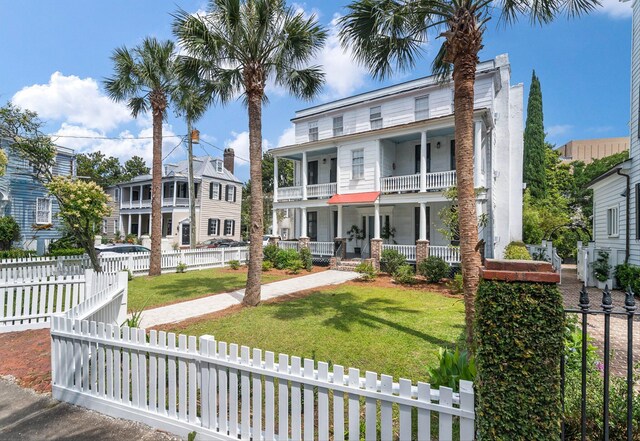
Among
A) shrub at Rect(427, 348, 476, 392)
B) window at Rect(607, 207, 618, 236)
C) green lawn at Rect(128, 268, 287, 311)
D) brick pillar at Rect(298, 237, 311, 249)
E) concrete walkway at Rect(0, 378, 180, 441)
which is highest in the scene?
window at Rect(607, 207, 618, 236)

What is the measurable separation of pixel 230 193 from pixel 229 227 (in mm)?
3840

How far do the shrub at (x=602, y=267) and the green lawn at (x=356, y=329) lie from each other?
6707 millimetres

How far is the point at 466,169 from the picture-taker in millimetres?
5500

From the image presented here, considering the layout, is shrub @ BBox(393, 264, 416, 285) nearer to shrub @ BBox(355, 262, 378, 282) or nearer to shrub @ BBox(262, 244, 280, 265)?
shrub @ BBox(355, 262, 378, 282)

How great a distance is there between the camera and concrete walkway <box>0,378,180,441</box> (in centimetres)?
348

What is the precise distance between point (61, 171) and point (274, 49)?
75.2ft

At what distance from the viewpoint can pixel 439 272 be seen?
1358cm

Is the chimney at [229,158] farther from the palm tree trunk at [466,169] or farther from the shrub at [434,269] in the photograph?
the palm tree trunk at [466,169]

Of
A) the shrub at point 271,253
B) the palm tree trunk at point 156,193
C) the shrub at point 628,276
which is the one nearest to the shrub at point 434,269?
the shrub at point 628,276

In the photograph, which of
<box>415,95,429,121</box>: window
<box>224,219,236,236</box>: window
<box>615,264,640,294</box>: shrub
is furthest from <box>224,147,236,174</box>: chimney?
<box>615,264,640,294</box>: shrub

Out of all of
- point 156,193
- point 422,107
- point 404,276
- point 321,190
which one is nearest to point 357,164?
point 321,190

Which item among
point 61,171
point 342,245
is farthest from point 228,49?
point 61,171

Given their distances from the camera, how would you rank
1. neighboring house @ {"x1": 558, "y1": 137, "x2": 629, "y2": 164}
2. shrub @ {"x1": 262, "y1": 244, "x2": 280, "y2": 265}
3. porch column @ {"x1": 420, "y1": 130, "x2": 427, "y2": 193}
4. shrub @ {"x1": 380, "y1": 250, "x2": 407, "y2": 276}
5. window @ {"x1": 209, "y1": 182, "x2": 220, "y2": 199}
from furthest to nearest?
1. neighboring house @ {"x1": 558, "y1": 137, "x2": 629, "y2": 164}
2. window @ {"x1": 209, "y1": 182, "x2": 220, "y2": 199}
3. shrub @ {"x1": 262, "y1": 244, "x2": 280, "y2": 265}
4. porch column @ {"x1": 420, "y1": 130, "x2": 427, "y2": 193}
5. shrub @ {"x1": 380, "y1": 250, "x2": 407, "y2": 276}

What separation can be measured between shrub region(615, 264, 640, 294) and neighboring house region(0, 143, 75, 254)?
29.6m
